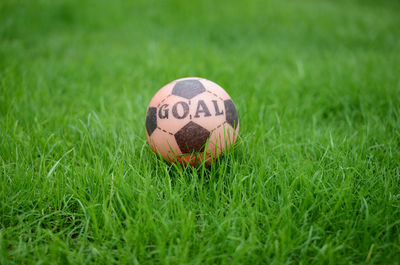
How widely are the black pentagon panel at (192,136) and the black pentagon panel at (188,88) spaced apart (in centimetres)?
22

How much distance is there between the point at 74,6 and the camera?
6.36 metres

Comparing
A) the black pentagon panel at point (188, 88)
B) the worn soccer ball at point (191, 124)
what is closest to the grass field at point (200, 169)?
the worn soccer ball at point (191, 124)

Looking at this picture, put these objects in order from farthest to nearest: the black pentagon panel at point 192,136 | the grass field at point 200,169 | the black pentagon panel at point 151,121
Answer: the black pentagon panel at point 151,121
the black pentagon panel at point 192,136
the grass field at point 200,169

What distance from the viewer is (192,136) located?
5.88 feet

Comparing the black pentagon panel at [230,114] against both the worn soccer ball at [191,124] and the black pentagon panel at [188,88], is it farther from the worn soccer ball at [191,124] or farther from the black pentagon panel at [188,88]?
the black pentagon panel at [188,88]

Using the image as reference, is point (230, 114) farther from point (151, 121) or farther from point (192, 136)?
point (151, 121)

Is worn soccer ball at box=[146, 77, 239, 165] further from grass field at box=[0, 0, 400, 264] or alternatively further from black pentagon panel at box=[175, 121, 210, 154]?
grass field at box=[0, 0, 400, 264]

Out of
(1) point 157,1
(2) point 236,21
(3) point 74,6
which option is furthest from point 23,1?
(2) point 236,21

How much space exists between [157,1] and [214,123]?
6.31m

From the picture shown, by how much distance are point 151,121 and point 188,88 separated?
36 cm

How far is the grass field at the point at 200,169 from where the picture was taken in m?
1.44

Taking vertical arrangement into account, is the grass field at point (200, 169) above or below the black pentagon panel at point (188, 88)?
below

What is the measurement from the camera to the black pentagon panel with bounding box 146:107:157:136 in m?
1.91

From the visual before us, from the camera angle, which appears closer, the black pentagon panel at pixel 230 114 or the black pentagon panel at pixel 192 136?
the black pentagon panel at pixel 192 136
